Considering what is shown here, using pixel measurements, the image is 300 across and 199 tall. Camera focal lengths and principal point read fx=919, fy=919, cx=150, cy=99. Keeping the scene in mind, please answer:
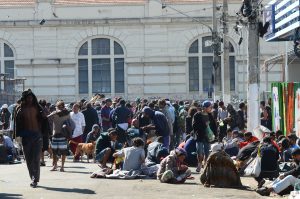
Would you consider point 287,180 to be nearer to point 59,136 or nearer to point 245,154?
point 245,154

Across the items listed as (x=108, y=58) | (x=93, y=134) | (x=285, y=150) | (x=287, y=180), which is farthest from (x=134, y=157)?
(x=108, y=58)

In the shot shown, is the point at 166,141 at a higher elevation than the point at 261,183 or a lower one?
higher

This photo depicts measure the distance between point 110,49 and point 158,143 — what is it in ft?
107

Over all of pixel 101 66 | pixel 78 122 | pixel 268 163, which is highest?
pixel 101 66

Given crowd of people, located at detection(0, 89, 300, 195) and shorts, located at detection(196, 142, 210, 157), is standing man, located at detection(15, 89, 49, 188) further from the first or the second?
shorts, located at detection(196, 142, 210, 157)

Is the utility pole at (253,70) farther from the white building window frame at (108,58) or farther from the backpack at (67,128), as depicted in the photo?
the white building window frame at (108,58)

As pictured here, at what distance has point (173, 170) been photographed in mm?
18266

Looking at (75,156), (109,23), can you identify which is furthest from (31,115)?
(109,23)

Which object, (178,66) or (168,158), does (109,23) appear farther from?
(168,158)

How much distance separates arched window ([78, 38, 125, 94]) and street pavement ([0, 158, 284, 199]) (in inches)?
1303

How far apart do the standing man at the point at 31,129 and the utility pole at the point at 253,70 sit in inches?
297

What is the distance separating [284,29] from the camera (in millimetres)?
22625

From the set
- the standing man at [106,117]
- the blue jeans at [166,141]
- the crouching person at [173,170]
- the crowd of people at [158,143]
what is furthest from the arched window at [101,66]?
the crouching person at [173,170]

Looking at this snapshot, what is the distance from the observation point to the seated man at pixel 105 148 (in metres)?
20.6
